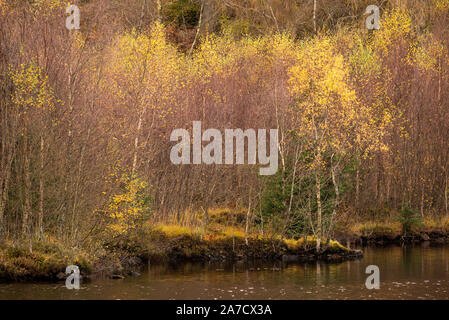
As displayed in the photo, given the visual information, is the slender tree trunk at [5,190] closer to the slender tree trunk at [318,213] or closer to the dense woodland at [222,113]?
the dense woodland at [222,113]

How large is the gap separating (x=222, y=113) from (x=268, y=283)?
15110 mm

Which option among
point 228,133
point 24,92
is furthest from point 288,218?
point 24,92

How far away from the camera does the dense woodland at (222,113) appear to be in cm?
2703

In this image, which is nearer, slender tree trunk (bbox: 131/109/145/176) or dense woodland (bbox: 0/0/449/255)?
dense woodland (bbox: 0/0/449/255)

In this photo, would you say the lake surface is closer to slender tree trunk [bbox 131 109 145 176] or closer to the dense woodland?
the dense woodland

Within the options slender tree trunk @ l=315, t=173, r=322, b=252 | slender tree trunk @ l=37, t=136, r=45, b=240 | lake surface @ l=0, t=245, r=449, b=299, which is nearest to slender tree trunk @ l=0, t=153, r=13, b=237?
slender tree trunk @ l=37, t=136, r=45, b=240

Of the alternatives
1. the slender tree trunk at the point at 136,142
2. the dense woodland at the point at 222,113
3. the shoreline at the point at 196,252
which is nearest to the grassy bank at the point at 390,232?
the dense woodland at the point at 222,113

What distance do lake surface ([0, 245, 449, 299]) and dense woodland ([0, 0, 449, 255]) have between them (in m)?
2.52

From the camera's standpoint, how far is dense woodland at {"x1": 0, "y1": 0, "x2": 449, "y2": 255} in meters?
27.0

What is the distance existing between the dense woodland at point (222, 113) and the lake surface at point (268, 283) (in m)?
2.52

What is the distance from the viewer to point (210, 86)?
139 feet

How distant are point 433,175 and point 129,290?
80.8ft

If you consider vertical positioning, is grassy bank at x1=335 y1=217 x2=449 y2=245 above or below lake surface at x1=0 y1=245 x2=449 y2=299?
above

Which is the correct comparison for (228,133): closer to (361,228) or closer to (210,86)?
(210,86)
